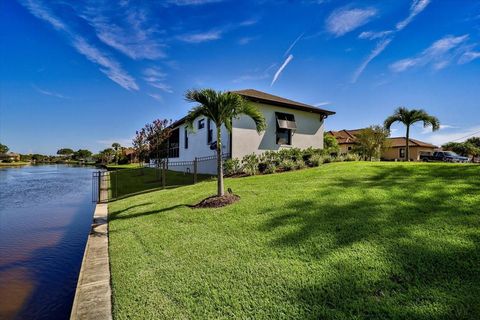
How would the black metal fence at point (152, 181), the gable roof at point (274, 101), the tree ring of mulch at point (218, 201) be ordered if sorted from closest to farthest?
the tree ring of mulch at point (218, 201) → the black metal fence at point (152, 181) → the gable roof at point (274, 101)

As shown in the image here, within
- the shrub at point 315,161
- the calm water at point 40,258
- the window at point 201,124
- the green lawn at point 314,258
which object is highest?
the window at point 201,124

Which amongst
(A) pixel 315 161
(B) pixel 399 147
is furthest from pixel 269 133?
(B) pixel 399 147

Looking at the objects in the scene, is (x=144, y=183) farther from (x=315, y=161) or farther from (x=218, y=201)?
(x=315, y=161)

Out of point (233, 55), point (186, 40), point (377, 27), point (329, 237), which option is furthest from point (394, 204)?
point (186, 40)

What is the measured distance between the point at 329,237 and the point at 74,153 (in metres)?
153

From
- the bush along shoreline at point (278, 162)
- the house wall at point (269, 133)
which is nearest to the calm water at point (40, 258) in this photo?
the bush along shoreline at point (278, 162)

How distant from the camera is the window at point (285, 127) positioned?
668 inches

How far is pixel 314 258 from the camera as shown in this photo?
3553mm

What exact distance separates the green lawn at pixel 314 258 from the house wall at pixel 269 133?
9.35 meters

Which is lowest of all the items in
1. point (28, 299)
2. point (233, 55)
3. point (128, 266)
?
point (28, 299)

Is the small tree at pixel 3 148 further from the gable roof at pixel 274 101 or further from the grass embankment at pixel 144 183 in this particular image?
the gable roof at pixel 274 101

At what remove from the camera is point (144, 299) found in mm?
3086

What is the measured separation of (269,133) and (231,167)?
4415 millimetres

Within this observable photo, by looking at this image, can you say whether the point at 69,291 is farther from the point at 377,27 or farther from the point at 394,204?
the point at 377,27
